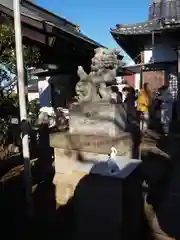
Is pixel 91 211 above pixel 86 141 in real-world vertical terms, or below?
below

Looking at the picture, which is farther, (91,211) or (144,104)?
(144,104)

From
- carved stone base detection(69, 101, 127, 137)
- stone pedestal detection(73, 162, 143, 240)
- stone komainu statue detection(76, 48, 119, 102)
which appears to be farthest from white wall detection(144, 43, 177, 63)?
stone pedestal detection(73, 162, 143, 240)

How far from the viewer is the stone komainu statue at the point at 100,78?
416 centimetres

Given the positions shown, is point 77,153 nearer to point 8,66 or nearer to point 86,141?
point 86,141

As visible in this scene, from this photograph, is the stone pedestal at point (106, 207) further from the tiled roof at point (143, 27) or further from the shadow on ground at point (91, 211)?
the tiled roof at point (143, 27)

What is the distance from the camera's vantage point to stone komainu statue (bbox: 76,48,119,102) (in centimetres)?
416

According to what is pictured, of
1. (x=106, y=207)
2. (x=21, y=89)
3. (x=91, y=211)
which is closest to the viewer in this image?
(x=106, y=207)

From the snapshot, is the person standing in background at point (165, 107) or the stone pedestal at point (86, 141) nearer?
the stone pedestal at point (86, 141)

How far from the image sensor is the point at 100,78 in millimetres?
4191

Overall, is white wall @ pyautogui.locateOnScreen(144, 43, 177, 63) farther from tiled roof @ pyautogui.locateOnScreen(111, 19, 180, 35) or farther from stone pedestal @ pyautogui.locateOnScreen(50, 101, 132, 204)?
stone pedestal @ pyautogui.locateOnScreen(50, 101, 132, 204)

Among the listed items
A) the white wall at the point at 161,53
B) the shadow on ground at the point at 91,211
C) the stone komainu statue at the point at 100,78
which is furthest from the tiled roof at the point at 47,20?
the white wall at the point at 161,53

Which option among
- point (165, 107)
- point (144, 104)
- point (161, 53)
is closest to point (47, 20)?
point (144, 104)

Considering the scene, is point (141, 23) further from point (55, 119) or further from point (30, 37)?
point (30, 37)

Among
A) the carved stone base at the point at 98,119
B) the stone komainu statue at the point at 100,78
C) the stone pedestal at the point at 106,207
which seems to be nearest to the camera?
the stone pedestal at the point at 106,207
